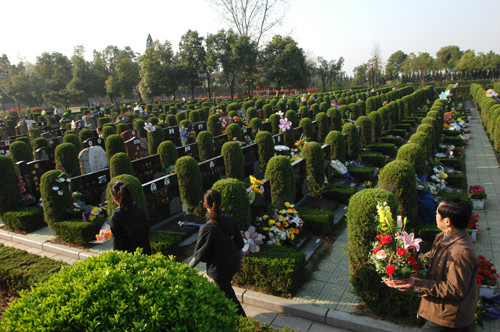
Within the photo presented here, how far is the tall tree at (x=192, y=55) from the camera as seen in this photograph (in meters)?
41.3

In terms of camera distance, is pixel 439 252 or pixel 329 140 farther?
pixel 329 140

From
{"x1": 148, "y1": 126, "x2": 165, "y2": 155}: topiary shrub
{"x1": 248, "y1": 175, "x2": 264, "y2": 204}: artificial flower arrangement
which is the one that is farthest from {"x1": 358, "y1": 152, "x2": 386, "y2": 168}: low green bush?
{"x1": 148, "y1": 126, "x2": 165, "y2": 155}: topiary shrub

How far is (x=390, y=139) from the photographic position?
15578mm

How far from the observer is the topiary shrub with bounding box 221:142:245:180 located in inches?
394

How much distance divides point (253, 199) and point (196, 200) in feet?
7.19

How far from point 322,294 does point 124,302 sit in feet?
11.3

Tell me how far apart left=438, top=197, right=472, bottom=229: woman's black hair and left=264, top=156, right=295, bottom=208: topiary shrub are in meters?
Answer: 4.64

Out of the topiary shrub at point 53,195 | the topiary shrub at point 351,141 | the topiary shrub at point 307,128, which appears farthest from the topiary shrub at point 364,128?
the topiary shrub at point 53,195

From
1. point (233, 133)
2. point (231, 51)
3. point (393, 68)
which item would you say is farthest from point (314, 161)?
point (393, 68)

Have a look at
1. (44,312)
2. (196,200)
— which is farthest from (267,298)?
(196,200)

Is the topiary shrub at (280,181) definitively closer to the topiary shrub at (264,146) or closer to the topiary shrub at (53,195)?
the topiary shrub at (264,146)

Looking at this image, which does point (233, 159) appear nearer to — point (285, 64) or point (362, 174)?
point (362, 174)

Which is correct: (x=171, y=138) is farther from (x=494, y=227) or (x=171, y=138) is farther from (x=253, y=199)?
(x=494, y=227)

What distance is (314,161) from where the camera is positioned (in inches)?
354
